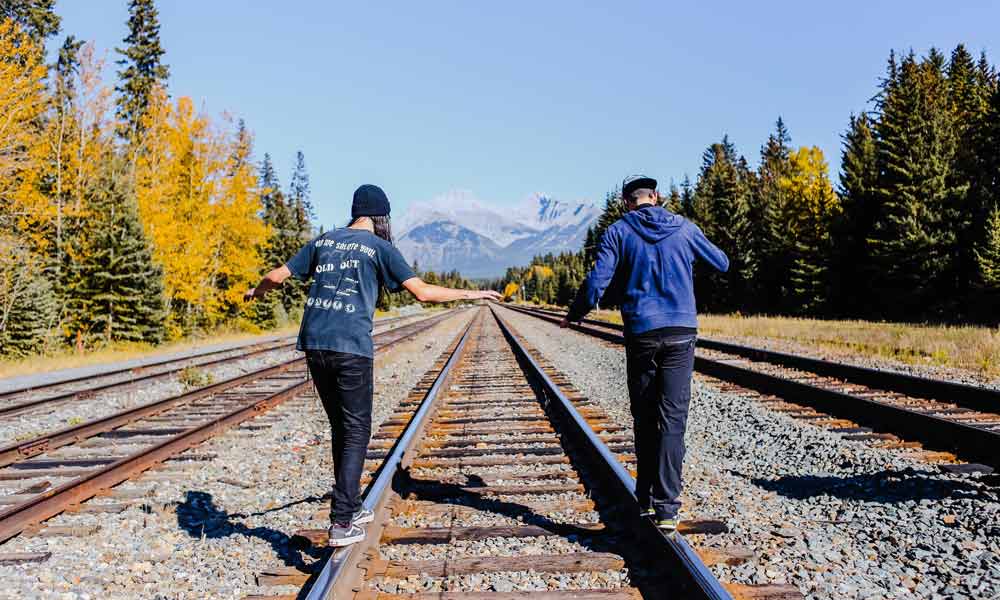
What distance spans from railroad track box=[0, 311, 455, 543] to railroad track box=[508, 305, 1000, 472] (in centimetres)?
660

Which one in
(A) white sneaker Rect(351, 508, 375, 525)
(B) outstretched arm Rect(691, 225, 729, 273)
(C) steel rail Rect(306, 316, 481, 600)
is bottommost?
(C) steel rail Rect(306, 316, 481, 600)

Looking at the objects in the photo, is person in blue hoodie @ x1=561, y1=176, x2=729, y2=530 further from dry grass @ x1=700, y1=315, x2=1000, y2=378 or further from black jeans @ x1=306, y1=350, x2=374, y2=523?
dry grass @ x1=700, y1=315, x2=1000, y2=378

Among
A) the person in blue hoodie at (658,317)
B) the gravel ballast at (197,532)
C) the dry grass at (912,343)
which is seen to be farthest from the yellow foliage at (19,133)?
the dry grass at (912,343)

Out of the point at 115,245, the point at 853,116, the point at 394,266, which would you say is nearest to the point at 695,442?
the point at 394,266

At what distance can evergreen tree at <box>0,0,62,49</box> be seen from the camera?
3072cm

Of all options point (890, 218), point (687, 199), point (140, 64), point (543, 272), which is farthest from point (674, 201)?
point (543, 272)

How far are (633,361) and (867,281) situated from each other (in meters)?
37.7

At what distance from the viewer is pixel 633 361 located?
11.9 ft

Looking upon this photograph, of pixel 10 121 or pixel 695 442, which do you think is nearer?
pixel 695 442

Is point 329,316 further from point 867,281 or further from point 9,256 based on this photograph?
point 867,281

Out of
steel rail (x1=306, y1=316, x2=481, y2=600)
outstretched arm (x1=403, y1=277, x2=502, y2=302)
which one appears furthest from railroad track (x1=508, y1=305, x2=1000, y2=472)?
steel rail (x1=306, y1=316, x2=481, y2=600)

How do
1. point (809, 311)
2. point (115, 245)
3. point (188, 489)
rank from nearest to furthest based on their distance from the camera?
point (188, 489), point (115, 245), point (809, 311)

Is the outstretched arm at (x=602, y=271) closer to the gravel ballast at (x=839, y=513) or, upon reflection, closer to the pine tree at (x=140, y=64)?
the gravel ballast at (x=839, y=513)

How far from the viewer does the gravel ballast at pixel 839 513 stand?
308 centimetres
